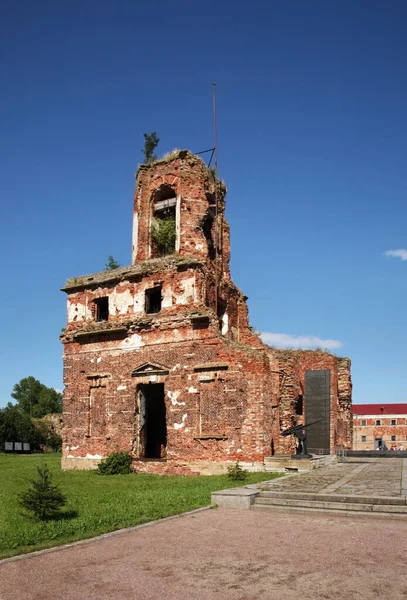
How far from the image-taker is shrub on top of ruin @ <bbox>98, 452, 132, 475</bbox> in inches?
862

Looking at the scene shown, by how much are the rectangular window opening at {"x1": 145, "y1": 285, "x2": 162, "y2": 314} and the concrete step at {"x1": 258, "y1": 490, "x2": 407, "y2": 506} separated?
13133mm

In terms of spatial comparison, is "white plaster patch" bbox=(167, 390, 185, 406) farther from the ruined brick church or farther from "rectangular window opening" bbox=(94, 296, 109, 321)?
"rectangular window opening" bbox=(94, 296, 109, 321)

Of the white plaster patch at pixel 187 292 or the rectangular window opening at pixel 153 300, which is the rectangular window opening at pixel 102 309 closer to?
the rectangular window opening at pixel 153 300

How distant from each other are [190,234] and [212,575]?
1917cm

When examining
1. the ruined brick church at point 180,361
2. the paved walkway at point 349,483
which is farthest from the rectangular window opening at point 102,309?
the paved walkway at point 349,483

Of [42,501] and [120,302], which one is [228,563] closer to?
[42,501]

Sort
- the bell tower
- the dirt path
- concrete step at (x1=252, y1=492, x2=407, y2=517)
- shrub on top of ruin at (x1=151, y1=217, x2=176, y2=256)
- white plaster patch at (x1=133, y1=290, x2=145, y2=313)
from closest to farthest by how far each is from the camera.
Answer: the dirt path, concrete step at (x1=252, y1=492, x2=407, y2=517), white plaster patch at (x1=133, y1=290, x2=145, y2=313), the bell tower, shrub on top of ruin at (x1=151, y1=217, x2=176, y2=256)

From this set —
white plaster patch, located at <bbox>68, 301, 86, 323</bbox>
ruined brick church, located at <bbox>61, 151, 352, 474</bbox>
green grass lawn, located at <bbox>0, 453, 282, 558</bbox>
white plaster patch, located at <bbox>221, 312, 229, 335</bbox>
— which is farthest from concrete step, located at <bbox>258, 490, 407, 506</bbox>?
white plaster patch, located at <bbox>68, 301, 86, 323</bbox>

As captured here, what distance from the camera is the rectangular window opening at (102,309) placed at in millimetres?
25688

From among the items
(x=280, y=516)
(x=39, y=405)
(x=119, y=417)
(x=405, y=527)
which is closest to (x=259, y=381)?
(x=119, y=417)

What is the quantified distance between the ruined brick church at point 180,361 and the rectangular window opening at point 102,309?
54 millimetres

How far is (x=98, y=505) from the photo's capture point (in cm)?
1235

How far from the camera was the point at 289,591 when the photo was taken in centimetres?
598

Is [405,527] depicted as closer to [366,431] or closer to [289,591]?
[289,591]
